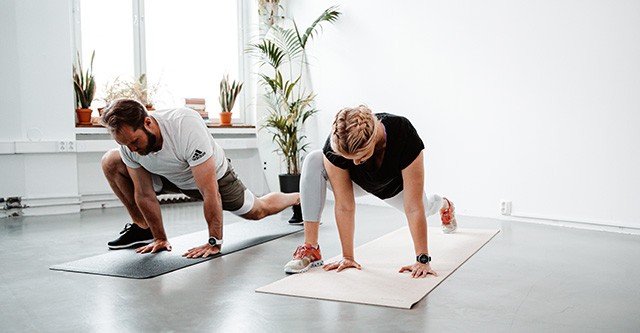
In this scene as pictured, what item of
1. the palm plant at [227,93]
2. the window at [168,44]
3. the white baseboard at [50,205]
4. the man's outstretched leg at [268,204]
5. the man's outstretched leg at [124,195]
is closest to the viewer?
the man's outstretched leg at [124,195]

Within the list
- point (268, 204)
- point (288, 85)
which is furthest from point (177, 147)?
point (288, 85)

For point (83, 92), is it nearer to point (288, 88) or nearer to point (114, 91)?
point (114, 91)

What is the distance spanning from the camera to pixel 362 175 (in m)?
2.41

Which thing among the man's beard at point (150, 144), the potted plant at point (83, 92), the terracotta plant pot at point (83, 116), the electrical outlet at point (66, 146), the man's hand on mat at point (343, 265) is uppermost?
the potted plant at point (83, 92)

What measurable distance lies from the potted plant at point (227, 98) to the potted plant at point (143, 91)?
2.13ft

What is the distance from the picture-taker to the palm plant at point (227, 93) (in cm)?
574

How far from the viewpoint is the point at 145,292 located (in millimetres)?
2215

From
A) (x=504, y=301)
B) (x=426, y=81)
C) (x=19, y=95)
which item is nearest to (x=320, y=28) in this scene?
(x=426, y=81)

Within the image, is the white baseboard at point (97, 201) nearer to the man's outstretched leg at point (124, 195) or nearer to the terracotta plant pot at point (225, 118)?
the terracotta plant pot at point (225, 118)

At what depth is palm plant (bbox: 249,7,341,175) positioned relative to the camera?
16.9ft

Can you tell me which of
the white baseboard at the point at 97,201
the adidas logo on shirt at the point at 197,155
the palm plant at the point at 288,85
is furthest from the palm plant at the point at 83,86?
the adidas logo on shirt at the point at 197,155

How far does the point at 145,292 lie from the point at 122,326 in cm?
41

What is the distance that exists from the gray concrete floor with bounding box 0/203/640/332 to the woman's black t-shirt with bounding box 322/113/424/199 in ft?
1.68

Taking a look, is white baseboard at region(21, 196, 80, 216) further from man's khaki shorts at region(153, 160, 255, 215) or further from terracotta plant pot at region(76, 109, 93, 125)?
man's khaki shorts at region(153, 160, 255, 215)
